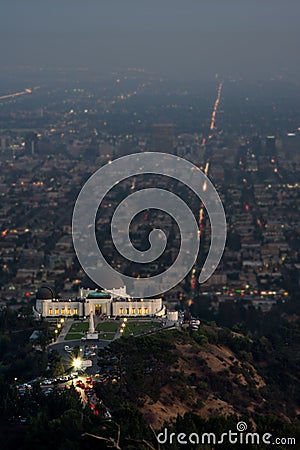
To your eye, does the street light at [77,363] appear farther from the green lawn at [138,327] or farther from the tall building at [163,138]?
the tall building at [163,138]

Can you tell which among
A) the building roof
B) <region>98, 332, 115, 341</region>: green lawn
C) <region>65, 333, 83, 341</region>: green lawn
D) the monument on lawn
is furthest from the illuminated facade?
<region>98, 332, 115, 341</region>: green lawn

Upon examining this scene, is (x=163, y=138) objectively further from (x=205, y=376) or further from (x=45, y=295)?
(x=205, y=376)

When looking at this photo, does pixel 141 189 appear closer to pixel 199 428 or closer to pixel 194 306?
pixel 194 306

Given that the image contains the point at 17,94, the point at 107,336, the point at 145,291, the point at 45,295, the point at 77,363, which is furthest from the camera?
the point at 17,94

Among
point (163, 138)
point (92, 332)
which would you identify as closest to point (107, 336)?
point (92, 332)

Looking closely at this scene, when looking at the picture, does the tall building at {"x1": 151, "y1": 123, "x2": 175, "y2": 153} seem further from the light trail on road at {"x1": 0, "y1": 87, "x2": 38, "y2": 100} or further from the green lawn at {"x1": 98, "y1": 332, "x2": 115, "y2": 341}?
the green lawn at {"x1": 98, "y1": 332, "x2": 115, "y2": 341}

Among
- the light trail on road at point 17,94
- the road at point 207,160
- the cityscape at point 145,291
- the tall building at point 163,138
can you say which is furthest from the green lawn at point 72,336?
the tall building at point 163,138
